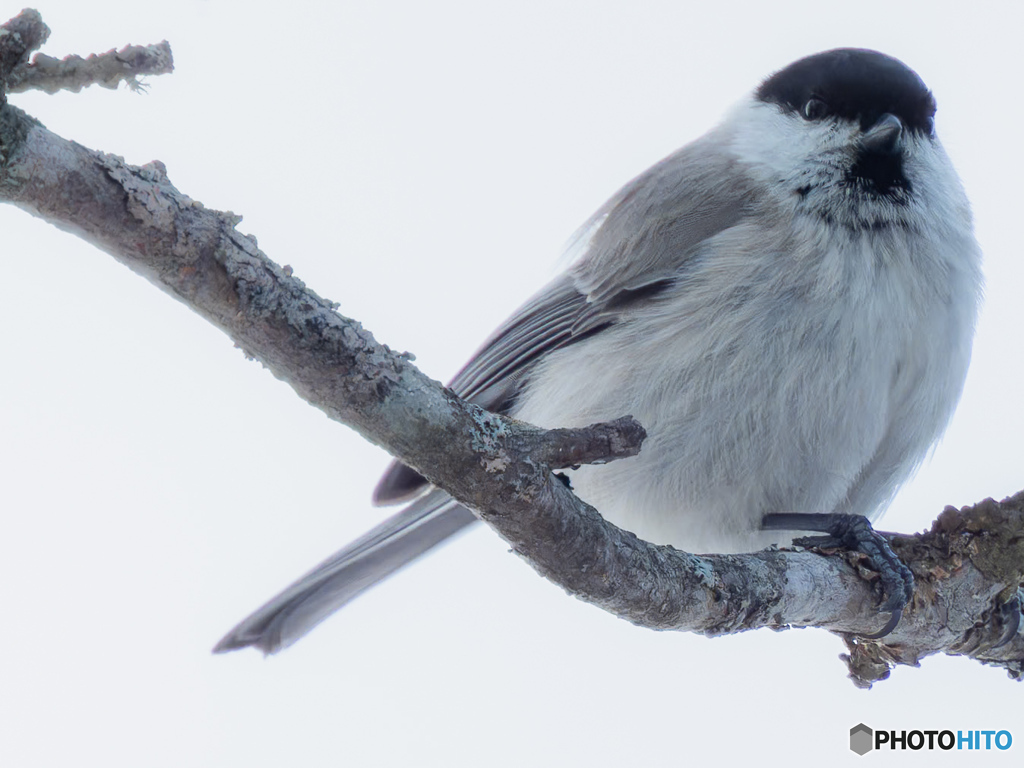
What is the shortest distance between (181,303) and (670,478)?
4.37 feet

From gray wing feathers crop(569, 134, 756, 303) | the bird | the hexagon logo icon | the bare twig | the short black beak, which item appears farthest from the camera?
the hexagon logo icon

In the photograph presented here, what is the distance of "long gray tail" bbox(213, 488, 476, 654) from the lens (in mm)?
2715

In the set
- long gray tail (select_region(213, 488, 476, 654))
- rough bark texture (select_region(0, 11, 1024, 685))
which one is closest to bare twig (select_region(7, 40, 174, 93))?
rough bark texture (select_region(0, 11, 1024, 685))

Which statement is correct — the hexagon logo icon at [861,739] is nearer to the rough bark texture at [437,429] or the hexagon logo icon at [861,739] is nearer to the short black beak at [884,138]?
the rough bark texture at [437,429]

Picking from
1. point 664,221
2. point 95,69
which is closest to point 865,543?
point 664,221

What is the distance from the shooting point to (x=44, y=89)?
3.72 feet

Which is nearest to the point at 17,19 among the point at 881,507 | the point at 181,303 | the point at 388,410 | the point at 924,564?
the point at 181,303

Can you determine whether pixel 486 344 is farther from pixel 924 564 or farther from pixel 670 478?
pixel 924 564

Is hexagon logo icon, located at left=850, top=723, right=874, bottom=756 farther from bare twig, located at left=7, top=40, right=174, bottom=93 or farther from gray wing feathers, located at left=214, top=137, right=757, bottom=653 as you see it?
bare twig, located at left=7, top=40, right=174, bottom=93

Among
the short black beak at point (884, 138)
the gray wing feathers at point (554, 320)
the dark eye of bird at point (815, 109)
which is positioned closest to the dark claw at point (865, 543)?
the gray wing feathers at point (554, 320)

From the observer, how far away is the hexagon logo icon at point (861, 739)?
8.81ft

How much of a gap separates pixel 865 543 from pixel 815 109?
1.13 meters

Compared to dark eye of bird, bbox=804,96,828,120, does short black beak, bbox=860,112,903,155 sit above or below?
below

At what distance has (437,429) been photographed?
1.47 m
